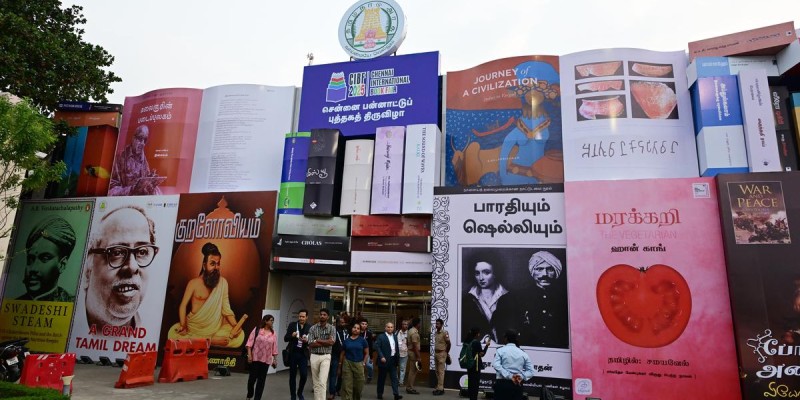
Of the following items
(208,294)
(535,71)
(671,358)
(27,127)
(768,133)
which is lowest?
(671,358)

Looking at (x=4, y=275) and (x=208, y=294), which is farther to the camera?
(x=4, y=275)

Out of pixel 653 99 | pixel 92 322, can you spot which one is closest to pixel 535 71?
pixel 653 99

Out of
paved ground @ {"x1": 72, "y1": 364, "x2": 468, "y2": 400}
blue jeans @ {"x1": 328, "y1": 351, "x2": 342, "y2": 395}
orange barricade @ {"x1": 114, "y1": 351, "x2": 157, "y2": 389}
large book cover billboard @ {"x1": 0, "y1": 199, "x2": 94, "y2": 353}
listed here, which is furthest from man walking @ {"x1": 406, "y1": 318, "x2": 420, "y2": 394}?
large book cover billboard @ {"x1": 0, "y1": 199, "x2": 94, "y2": 353}

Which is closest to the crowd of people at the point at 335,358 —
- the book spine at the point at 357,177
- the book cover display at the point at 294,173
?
the book spine at the point at 357,177

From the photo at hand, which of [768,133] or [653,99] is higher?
[653,99]

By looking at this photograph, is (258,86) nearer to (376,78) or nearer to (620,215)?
(376,78)

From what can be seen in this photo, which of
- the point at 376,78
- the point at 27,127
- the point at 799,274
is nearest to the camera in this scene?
the point at 27,127

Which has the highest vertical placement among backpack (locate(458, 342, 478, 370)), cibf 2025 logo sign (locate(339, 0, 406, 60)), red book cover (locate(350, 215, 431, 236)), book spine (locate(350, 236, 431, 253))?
cibf 2025 logo sign (locate(339, 0, 406, 60))

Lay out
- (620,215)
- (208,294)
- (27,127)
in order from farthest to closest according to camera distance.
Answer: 1. (208,294)
2. (620,215)
3. (27,127)

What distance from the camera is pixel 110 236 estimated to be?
17.1 m

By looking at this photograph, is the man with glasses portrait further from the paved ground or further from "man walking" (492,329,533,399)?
"man walking" (492,329,533,399)

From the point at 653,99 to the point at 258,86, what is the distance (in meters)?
13.3

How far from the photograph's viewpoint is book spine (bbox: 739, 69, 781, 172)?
1275 cm

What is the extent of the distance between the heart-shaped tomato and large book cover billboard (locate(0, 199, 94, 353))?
17.4 m
